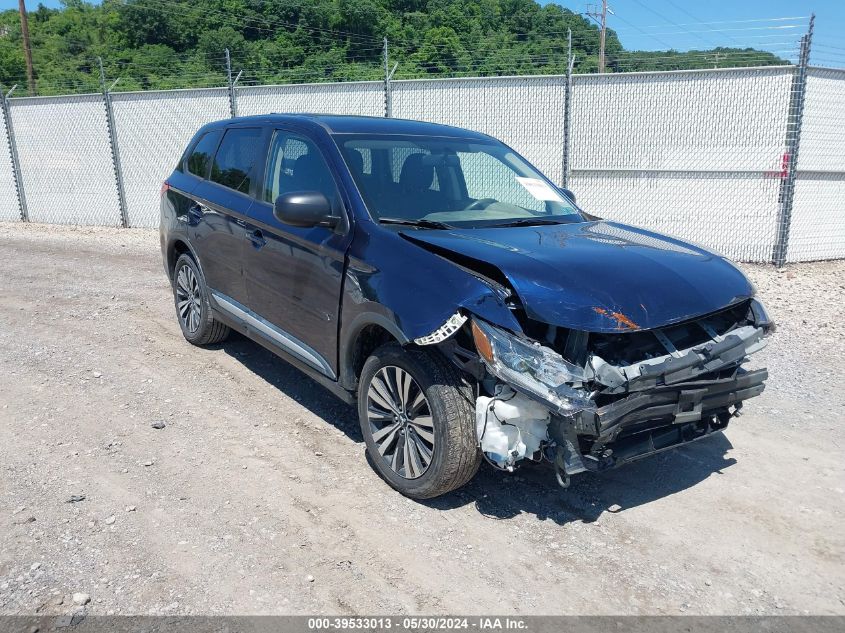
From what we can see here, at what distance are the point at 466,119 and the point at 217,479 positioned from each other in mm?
8825

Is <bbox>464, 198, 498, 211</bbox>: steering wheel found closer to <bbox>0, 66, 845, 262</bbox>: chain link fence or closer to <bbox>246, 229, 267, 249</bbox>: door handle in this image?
<bbox>246, 229, 267, 249</bbox>: door handle

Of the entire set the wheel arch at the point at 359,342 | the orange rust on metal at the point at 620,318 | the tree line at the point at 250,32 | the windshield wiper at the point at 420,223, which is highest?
the tree line at the point at 250,32

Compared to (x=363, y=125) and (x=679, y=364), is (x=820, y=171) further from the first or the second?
(x=679, y=364)

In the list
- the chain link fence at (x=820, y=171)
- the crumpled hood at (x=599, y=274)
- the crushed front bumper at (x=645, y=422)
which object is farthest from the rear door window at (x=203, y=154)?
the chain link fence at (x=820, y=171)

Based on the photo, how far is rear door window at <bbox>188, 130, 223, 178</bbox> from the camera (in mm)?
5778

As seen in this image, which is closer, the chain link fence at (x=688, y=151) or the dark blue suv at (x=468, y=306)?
the dark blue suv at (x=468, y=306)

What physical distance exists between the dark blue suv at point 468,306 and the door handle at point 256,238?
14 millimetres

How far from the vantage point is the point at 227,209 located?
5172 millimetres

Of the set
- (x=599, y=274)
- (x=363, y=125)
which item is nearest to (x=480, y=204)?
(x=363, y=125)

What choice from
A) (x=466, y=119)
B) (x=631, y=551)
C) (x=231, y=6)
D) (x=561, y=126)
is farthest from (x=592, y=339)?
(x=231, y=6)

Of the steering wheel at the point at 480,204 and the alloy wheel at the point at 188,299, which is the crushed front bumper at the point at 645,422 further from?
the alloy wheel at the point at 188,299

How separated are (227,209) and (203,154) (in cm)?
101

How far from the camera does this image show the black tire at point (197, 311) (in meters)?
5.84

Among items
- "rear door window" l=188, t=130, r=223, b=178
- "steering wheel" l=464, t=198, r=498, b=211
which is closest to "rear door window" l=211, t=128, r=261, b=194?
"rear door window" l=188, t=130, r=223, b=178
